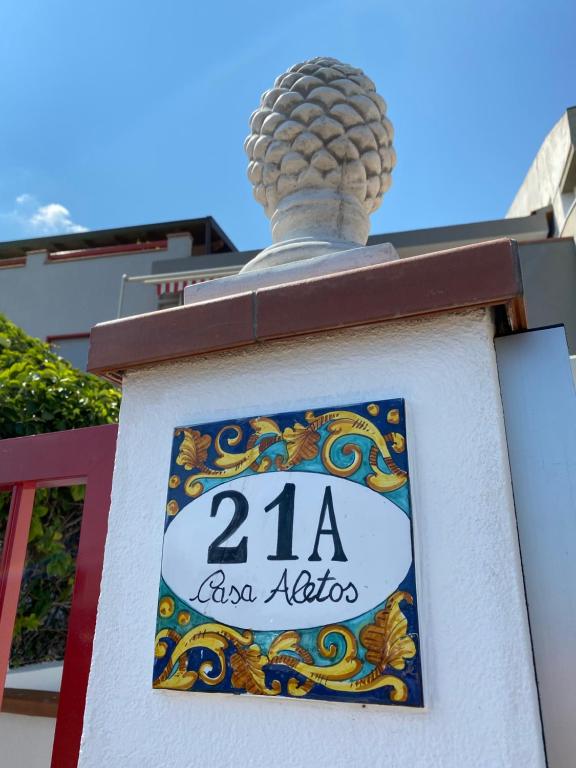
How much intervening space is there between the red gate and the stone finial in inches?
28.5

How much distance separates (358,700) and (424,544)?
0.98ft

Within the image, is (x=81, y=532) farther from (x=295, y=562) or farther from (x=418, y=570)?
(x=418, y=570)

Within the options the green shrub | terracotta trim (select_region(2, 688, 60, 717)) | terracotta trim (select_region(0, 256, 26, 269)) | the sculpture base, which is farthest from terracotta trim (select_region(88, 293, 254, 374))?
terracotta trim (select_region(0, 256, 26, 269))

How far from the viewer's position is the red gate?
1451 millimetres

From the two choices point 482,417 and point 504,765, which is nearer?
point 504,765

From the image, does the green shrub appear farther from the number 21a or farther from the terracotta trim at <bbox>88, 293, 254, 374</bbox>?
the number 21a

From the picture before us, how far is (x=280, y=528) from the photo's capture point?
1212mm

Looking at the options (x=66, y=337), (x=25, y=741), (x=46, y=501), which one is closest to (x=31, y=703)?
(x=25, y=741)

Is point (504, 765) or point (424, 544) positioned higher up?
point (424, 544)

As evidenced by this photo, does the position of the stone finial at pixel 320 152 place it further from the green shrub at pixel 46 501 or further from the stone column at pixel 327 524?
the green shrub at pixel 46 501

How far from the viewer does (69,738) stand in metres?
1.43

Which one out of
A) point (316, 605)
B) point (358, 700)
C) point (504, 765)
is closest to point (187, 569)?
point (316, 605)

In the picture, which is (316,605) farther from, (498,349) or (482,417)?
(498,349)

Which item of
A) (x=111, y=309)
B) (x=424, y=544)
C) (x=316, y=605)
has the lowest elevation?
(x=316, y=605)
